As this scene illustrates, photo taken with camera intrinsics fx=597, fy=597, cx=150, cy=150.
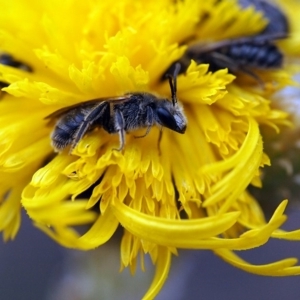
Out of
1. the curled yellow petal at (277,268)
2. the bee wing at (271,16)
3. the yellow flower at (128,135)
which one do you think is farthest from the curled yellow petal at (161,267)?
the bee wing at (271,16)

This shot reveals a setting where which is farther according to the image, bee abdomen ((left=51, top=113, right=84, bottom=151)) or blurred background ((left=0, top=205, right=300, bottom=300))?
blurred background ((left=0, top=205, right=300, bottom=300))

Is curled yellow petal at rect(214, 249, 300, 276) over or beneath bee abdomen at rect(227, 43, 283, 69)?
beneath

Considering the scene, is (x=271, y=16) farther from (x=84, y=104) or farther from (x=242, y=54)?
(x=84, y=104)

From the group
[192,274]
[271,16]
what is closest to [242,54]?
[271,16]

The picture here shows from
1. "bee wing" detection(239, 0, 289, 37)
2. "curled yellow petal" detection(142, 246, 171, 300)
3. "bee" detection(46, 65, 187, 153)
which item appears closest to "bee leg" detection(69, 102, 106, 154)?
"bee" detection(46, 65, 187, 153)

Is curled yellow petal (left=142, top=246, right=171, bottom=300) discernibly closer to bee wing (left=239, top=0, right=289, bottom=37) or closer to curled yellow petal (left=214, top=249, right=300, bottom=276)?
curled yellow petal (left=214, top=249, right=300, bottom=276)

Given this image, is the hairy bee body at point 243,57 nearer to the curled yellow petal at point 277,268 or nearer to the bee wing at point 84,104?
the bee wing at point 84,104
